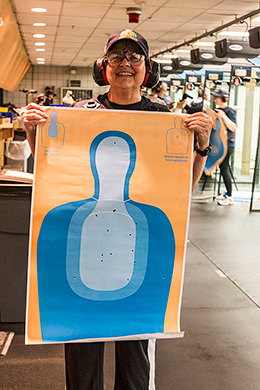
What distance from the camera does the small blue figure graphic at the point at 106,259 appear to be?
1757 millimetres

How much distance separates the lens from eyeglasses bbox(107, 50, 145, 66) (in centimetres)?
186

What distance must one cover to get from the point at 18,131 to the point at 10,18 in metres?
2.33

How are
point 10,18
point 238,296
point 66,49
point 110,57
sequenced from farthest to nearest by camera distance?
point 66,49 → point 10,18 → point 238,296 → point 110,57

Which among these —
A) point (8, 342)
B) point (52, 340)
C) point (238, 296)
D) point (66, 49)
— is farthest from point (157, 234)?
point (66, 49)

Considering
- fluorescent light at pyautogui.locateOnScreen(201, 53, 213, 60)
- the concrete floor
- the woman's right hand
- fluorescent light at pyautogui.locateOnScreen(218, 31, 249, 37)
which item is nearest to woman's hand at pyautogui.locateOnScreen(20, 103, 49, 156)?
the woman's right hand

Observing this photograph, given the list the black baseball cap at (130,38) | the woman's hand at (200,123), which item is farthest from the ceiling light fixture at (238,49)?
the woman's hand at (200,123)

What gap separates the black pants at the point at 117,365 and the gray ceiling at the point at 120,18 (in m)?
6.21

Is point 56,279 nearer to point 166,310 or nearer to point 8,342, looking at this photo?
point 166,310

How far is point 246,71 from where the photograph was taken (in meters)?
8.52

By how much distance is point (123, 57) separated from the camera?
186cm

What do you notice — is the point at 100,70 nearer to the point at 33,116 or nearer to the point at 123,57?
the point at 123,57

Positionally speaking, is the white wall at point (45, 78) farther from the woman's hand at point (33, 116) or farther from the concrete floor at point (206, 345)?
the woman's hand at point (33, 116)

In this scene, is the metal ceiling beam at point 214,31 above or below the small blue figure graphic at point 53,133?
above

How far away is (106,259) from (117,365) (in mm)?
444
